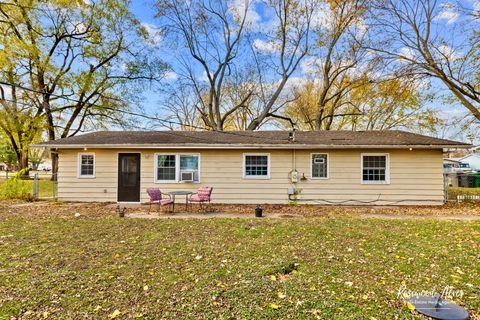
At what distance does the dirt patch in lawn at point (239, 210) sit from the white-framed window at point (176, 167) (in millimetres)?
1194

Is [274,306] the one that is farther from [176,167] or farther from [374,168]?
[374,168]

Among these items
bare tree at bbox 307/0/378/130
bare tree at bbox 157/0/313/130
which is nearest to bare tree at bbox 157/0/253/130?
bare tree at bbox 157/0/313/130

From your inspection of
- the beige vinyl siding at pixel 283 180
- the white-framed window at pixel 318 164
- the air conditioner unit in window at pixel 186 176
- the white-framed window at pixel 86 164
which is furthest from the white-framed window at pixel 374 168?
the white-framed window at pixel 86 164

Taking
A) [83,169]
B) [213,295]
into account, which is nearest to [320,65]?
[83,169]

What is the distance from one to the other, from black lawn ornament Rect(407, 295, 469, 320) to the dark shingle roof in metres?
7.55

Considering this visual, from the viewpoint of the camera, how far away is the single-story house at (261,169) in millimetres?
10320

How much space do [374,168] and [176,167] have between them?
7.84 m

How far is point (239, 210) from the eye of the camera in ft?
31.0

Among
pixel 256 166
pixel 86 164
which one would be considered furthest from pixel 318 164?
pixel 86 164

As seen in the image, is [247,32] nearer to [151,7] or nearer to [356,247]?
[151,7]

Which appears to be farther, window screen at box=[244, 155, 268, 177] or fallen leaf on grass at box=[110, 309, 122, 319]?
window screen at box=[244, 155, 268, 177]

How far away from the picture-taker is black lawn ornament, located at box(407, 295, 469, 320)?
2.70 m

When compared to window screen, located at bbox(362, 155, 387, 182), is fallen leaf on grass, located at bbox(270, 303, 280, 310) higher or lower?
lower

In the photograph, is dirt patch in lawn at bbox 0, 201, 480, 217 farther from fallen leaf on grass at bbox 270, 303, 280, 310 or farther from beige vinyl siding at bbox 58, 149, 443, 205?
fallen leaf on grass at bbox 270, 303, 280, 310
